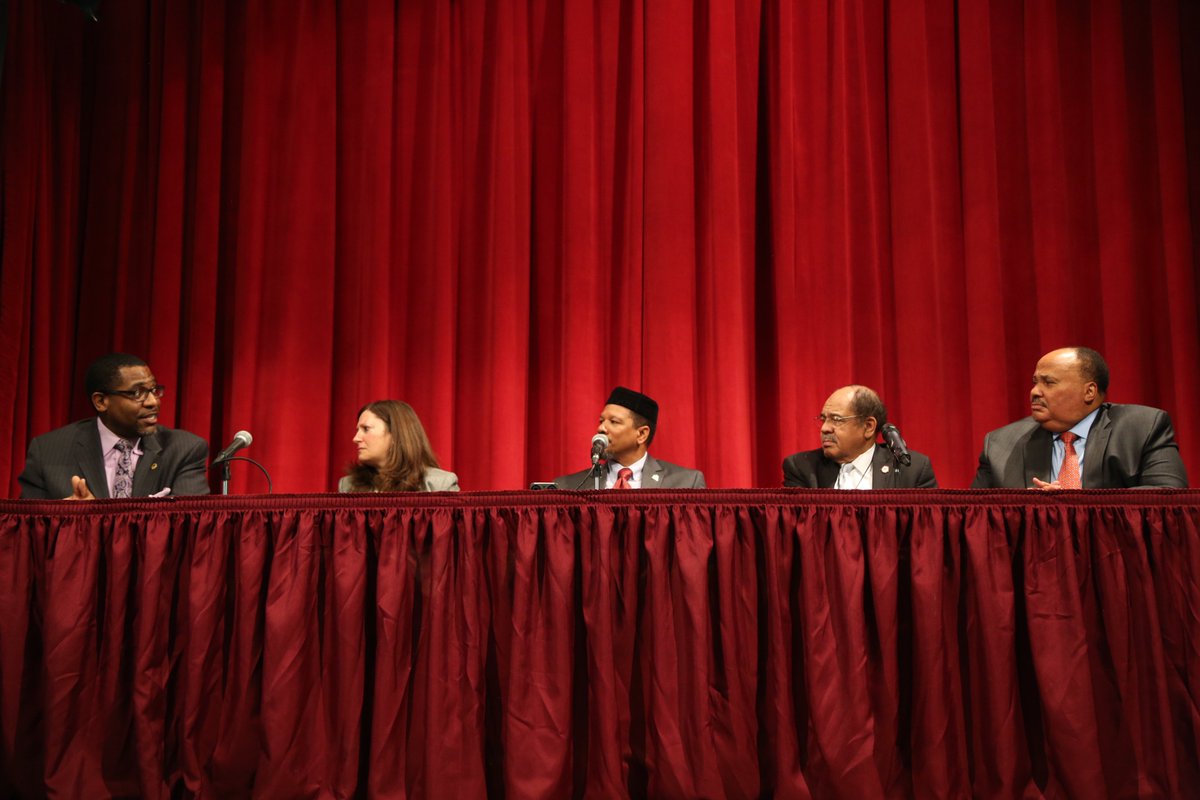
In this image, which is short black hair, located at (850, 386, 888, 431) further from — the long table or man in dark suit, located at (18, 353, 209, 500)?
man in dark suit, located at (18, 353, 209, 500)

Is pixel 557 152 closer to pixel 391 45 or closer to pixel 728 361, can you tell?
pixel 391 45

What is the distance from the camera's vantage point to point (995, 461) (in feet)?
12.9

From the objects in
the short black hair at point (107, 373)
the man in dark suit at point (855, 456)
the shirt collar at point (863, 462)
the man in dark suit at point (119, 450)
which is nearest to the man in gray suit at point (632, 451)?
the man in dark suit at point (855, 456)

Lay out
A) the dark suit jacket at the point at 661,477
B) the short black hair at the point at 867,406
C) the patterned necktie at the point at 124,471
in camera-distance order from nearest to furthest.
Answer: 1. the patterned necktie at the point at 124,471
2. the short black hair at the point at 867,406
3. the dark suit jacket at the point at 661,477

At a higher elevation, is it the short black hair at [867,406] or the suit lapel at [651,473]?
the short black hair at [867,406]

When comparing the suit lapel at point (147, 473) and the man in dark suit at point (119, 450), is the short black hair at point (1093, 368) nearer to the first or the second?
the man in dark suit at point (119, 450)

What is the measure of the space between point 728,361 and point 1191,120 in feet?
7.85

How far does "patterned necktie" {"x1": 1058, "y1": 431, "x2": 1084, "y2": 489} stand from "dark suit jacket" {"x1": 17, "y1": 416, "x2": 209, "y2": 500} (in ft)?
10.2

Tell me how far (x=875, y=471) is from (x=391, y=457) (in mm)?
1926

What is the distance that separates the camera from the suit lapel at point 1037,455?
12.7ft

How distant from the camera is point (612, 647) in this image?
2.57 m

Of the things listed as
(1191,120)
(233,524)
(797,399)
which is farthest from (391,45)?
(1191,120)

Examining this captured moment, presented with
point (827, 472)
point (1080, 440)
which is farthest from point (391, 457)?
point (1080, 440)

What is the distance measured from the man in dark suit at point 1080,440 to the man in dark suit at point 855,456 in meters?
0.29
